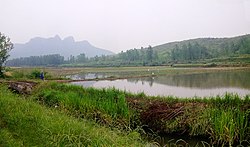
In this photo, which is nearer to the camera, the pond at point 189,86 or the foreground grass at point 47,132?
the foreground grass at point 47,132

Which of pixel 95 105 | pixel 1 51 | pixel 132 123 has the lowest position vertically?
pixel 132 123

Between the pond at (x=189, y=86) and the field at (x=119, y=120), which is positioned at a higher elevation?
the field at (x=119, y=120)

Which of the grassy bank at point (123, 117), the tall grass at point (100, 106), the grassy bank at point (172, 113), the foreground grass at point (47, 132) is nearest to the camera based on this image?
the foreground grass at point (47, 132)

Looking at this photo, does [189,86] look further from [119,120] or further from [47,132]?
[47,132]

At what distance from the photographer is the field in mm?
7359

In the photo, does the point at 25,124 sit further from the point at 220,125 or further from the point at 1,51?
the point at 1,51

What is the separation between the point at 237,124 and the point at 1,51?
79.7 ft

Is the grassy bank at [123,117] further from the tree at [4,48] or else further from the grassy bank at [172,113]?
the tree at [4,48]

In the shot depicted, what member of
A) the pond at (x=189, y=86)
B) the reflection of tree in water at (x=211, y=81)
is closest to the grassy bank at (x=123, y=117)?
the pond at (x=189, y=86)

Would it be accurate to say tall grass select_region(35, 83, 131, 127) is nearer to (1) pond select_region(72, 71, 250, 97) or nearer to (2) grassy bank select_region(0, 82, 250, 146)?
(2) grassy bank select_region(0, 82, 250, 146)

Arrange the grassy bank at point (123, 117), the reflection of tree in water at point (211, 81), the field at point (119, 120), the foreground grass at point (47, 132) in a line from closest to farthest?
1. the foreground grass at point (47, 132)
2. the field at point (119, 120)
3. the grassy bank at point (123, 117)
4. the reflection of tree in water at point (211, 81)

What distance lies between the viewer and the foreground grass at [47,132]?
6777 millimetres

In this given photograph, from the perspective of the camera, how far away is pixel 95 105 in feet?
40.2

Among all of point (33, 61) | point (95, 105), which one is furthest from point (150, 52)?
point (95, 105)
